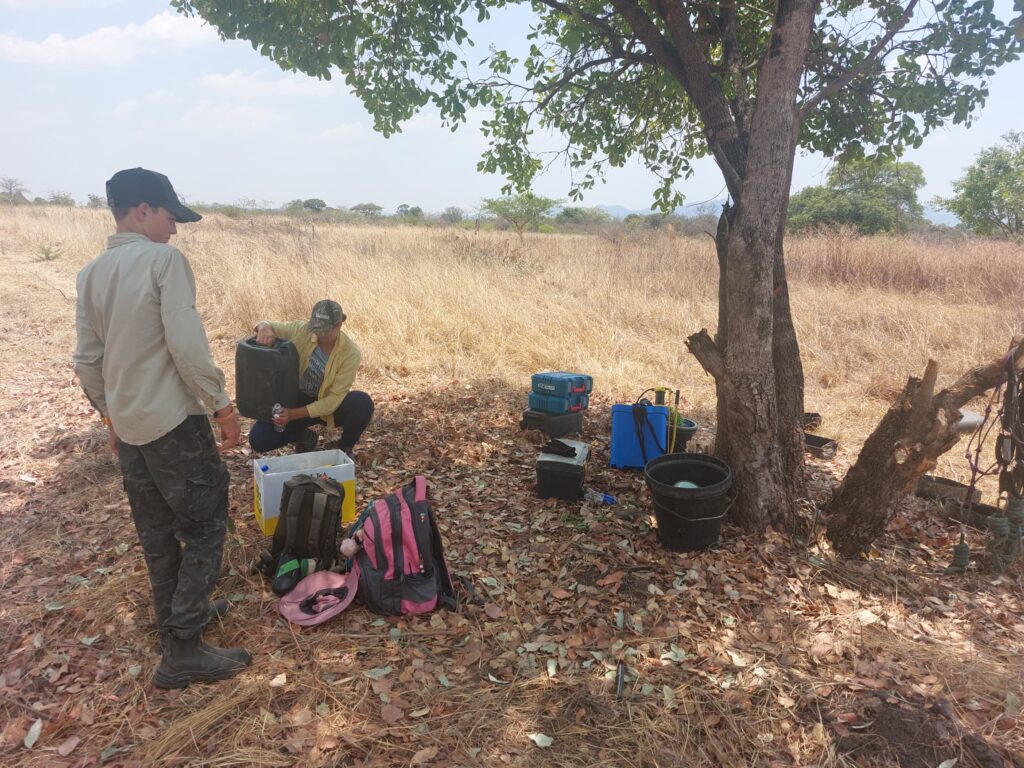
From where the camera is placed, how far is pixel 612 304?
9945 mm

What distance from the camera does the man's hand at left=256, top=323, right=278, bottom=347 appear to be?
4.08 m

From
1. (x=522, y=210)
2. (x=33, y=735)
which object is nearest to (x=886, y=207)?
(x=522, y=210)

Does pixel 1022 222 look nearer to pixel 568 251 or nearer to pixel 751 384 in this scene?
pixel 568 251

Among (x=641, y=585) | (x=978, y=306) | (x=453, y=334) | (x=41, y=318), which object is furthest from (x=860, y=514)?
(x=41, y=318)

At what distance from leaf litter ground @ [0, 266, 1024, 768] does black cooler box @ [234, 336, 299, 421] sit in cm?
67

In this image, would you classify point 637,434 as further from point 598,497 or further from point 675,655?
point 675,655

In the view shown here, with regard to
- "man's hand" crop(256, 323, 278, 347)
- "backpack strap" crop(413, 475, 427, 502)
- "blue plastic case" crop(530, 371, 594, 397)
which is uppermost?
"man's hand" crop(256, 323, 278, 347)

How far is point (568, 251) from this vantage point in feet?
47.3

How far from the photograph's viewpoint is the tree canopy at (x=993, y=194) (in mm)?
20134

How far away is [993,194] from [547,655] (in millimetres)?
26141

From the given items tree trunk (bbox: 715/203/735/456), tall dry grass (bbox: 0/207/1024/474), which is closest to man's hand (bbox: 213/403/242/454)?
tree trunk (bbox: 715/203/735/456)

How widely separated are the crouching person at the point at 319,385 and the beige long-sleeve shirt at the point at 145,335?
175cm

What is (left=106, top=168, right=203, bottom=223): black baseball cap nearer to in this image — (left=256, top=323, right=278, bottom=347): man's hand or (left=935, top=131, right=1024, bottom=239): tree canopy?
(left=256, top=323, right=278, bottom=347): man's hand

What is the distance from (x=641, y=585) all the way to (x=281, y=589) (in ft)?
6.23
